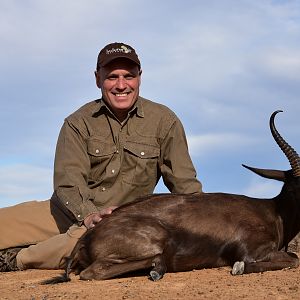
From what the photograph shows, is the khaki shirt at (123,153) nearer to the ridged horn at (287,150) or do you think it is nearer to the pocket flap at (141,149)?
the pocket flap at (141,149)

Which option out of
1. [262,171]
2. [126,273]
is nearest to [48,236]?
[126,273]

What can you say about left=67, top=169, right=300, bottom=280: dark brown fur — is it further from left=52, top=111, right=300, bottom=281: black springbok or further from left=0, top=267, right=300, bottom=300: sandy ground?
left=0, top=267, right=300, bottom=300: sandy ground

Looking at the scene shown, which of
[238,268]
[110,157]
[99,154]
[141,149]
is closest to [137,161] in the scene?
[141,149]

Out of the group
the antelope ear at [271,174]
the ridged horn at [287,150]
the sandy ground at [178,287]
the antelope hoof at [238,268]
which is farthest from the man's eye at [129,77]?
the antelope hoof at [238,268]

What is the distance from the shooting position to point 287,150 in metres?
7.66

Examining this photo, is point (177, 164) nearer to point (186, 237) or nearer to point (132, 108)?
point (132, 108)

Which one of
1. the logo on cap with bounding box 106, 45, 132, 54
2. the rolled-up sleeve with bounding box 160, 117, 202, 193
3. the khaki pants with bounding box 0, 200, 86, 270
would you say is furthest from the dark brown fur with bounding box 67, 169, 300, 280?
the logo on cap with bounding box 106, 45, 132, 54

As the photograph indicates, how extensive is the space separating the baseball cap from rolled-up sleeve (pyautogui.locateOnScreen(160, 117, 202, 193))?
3.22 ft

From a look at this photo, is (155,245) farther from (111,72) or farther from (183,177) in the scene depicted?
(111,72)

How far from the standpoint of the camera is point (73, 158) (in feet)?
27.0

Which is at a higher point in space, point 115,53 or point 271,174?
point 115,53

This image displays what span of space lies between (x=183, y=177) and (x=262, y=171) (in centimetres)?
127

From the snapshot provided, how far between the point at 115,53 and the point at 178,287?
10.9 feet

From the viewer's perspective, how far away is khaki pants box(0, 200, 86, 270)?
810cm
